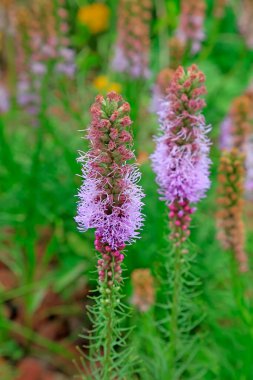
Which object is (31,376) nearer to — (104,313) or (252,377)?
(252,377)

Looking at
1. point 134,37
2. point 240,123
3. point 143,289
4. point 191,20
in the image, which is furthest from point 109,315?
point 191,20

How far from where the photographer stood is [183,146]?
68.5 inches

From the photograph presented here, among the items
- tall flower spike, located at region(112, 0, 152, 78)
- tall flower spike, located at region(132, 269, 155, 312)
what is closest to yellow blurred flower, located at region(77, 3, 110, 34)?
tall flower spike, located at region(112, 0, 152, 78)

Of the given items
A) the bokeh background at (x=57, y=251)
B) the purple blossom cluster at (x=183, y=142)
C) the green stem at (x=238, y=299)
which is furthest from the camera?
the bokeh background at (x=57, y=251)

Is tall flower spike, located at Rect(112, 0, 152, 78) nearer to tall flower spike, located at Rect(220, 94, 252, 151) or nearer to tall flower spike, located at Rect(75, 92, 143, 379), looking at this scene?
tall flower spike, located at Rect(220, 94, 252, 151)

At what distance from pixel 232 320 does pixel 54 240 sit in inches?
38.0

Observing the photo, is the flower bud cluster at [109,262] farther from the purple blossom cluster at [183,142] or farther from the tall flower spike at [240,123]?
the tall flower spike at [240,123]

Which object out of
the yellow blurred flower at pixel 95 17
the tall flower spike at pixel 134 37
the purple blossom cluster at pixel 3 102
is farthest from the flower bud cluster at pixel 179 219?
the yellow blurred flower at pixel 95 17

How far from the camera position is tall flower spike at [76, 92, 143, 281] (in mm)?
1354

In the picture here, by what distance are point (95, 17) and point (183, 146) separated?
507 cm

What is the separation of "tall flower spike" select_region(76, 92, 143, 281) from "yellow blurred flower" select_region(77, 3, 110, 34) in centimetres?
511

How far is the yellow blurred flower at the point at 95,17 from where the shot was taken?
20.8 ft

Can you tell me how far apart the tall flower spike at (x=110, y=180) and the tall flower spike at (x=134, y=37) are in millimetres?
2136

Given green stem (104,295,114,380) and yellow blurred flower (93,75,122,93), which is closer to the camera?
green stem (104,295,114,380)
